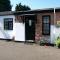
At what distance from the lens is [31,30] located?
947 inches

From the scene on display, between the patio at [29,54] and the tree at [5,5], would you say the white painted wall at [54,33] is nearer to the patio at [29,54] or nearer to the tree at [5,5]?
the patio at [29,54]

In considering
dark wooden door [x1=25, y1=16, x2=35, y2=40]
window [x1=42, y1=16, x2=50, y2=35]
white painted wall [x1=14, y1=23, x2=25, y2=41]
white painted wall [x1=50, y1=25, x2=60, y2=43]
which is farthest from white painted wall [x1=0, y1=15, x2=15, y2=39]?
white painted wall [x1=50, y1=25, x2=60, y2=43]

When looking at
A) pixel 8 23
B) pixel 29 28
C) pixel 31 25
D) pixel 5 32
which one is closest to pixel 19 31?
pixel 29 28

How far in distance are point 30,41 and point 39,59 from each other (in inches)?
386

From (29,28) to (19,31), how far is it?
1.22 m

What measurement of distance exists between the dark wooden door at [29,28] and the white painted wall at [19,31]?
0.33m

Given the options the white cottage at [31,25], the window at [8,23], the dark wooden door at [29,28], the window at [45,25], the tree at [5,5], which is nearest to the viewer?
the white cottage at [31,25]

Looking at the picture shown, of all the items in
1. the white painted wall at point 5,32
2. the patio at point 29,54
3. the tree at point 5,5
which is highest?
the tree at point 5,5

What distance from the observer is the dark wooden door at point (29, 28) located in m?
23.9

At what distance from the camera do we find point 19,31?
24781mm

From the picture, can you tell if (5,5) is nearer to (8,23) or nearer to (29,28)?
(8,23)

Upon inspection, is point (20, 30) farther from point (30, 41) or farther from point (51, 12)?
point (51, 12)

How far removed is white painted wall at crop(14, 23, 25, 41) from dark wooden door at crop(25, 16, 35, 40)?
33cm

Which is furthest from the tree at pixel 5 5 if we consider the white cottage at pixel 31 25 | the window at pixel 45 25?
the window at pixel 45 25
